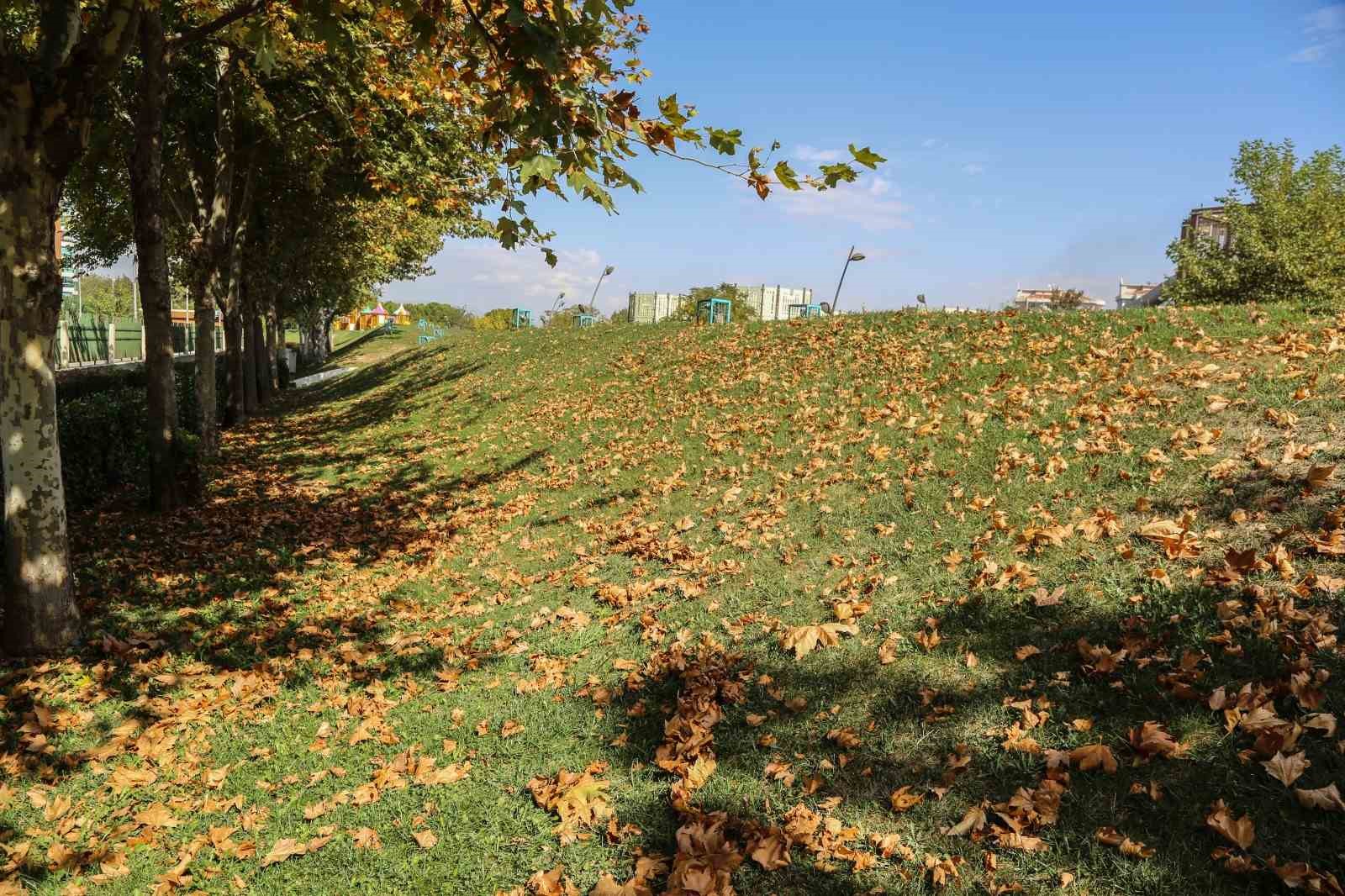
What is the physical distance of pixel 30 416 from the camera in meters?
5.74

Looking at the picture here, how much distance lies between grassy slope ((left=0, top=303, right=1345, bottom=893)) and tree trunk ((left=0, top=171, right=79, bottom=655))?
1.80 ft

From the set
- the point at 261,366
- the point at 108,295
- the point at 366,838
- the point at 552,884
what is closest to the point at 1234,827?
the point at 552,884

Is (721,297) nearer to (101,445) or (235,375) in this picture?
(235,375)

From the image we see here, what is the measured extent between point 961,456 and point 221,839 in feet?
23.2

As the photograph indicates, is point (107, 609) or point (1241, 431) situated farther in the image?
point (107, 609)

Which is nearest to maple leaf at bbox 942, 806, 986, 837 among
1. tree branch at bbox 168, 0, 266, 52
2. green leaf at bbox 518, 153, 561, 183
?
green leaf at bbox 518, 153, 561, 183

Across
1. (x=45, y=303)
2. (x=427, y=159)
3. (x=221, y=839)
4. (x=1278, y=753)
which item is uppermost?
(x=427, y=159)

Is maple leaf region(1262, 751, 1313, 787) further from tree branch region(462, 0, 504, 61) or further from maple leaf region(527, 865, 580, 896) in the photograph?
tree branch region(462, 0, 504, 61)

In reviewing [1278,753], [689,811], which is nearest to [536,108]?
[689,811]

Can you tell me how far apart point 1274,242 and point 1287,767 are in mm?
32995

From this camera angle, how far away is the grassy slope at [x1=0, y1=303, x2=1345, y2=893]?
11.6ft

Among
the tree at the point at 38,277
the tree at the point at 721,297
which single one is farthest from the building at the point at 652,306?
the tree at the point at 38,277

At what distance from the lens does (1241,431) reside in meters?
6.48

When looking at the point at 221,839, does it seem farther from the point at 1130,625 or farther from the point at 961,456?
the point at 961,456
